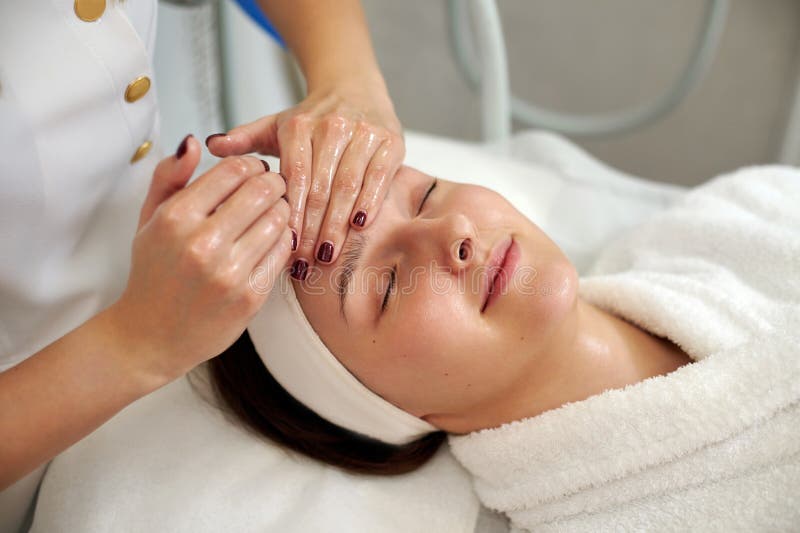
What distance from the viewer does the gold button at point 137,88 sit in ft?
2.78

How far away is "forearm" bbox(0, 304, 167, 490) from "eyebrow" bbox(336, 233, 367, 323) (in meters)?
0.27

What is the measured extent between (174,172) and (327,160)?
0.58 feet

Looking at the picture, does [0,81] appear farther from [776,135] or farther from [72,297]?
[776,135]

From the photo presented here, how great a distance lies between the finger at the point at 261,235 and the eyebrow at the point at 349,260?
0.50ft

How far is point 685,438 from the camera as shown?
91cm

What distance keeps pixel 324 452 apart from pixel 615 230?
0.75 meters

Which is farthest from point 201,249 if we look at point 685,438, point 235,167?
point 685,438

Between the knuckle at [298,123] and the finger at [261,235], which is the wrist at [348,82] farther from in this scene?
the finger at [261,235]

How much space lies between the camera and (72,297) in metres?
0.94

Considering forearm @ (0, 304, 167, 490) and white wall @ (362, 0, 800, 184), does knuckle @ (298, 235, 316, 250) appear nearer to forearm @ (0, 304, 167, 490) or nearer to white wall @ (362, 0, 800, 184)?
forearm @ (0, 304, 167, 490)

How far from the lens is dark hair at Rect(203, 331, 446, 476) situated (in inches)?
40.5

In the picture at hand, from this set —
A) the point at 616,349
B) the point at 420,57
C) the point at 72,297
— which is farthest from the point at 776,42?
the point at 72,297

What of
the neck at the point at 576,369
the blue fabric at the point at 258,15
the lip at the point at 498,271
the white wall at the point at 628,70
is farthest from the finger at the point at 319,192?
the white wall at the point at 628,70

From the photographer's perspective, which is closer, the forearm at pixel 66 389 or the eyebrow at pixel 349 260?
the forearm at pixel 66 389
